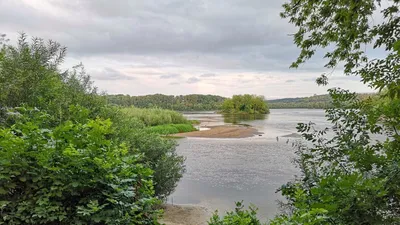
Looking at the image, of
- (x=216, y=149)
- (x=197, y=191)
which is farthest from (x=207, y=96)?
(x=197, y=191)

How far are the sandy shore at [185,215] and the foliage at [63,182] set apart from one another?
426cm

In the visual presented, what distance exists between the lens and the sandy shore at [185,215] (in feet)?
20.7

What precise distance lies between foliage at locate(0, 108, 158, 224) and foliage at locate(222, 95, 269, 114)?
68861mm

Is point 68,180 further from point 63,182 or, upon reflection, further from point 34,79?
point 34,79

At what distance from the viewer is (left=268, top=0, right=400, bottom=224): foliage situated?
172 cm

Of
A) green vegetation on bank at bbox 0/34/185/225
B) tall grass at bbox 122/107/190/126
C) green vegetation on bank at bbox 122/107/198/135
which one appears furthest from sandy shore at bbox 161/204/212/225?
tall grass at bbox 122/107/190/126

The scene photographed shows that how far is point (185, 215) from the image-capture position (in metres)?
7.00

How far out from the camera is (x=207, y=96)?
10438cm

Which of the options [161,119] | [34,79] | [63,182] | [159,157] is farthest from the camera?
[161,119]

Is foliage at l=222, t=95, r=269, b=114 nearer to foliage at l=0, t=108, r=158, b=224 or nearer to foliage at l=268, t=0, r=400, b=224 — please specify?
foliage at l=268, t=0, r=400, b=224

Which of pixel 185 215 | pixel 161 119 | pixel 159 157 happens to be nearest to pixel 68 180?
pixel 159 157

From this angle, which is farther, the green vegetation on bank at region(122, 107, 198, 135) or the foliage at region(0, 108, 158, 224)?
the green vegetation on bank at region(122, 107, 198, 135)

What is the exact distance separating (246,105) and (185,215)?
65165 mm

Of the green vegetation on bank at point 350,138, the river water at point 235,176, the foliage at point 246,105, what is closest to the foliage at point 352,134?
the green vegetation on bank at point 350,138
